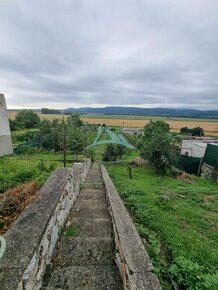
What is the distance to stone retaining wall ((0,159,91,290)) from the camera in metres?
1.67

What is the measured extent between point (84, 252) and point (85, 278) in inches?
19.4

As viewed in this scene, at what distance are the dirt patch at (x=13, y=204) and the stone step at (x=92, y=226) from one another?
3.10 feet

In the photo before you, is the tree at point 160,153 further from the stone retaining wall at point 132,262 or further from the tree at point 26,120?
the tree at point 26,120

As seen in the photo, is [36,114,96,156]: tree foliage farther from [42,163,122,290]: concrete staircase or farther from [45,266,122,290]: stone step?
[45,266,122,290]: stone step

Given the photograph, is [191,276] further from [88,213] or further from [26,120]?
[26,120]

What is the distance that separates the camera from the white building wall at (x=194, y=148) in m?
17.9

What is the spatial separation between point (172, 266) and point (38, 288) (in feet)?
6.76

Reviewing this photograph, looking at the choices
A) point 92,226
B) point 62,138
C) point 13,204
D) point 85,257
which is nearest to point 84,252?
point 85,257

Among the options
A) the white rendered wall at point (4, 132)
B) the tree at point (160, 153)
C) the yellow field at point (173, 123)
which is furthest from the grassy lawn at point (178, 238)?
the yellow field at point (173, 123)

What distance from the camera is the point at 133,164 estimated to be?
15.9 metres

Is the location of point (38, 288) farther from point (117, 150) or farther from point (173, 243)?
point (117, 150)

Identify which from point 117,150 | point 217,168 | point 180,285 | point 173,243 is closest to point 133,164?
point 117,150

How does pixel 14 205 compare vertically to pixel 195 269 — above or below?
above

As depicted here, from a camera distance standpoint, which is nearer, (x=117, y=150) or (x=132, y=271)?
(x=132, y=271)
